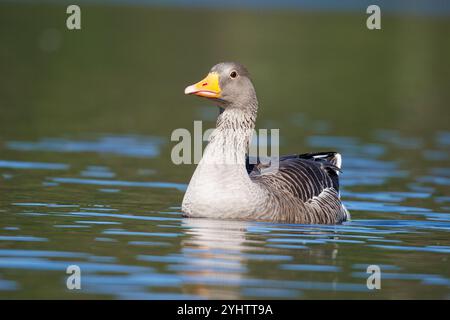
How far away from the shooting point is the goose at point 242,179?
15.1m

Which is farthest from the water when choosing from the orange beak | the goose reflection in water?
the orange beak

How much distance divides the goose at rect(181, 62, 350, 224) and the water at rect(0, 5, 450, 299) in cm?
24

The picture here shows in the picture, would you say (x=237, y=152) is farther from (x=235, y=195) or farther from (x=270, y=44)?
(x=270, y=44)

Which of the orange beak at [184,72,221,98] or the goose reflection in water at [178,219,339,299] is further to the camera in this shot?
the orange beak at [184,72,221,98]

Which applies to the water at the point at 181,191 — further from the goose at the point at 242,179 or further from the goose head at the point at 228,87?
the goose head at the point at 228,87

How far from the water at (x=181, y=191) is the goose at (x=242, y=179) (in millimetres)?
245

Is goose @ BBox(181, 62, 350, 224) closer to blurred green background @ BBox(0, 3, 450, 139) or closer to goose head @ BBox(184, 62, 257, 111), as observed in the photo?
goose head @ BBox(184, 62, 257, 111)

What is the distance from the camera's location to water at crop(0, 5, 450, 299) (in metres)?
12.0

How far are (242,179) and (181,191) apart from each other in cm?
426

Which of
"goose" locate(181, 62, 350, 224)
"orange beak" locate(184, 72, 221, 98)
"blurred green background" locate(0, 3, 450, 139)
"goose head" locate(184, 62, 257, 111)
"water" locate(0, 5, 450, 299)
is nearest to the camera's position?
"water" locate(0, 5, 450, 299)

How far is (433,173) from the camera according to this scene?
22422mm

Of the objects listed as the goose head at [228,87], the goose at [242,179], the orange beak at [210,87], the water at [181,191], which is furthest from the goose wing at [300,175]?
the orange beak at [210,87]

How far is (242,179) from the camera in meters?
15.1
